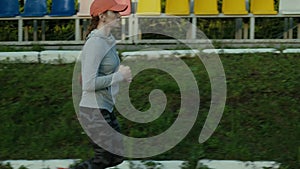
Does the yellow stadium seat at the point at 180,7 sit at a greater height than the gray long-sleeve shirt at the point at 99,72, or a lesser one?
greater

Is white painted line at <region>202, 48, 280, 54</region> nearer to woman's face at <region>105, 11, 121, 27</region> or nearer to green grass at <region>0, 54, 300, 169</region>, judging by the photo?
green grass at <region>0, 54, 300, 169</region>

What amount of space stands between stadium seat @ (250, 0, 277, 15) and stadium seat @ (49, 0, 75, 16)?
→ 118 inches

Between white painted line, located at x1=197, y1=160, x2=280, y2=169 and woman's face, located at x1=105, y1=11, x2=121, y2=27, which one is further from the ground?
woman's face, located at x1=105, y1=11, x2=121, y2=27

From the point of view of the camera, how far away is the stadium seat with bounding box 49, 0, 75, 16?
38.7 ft

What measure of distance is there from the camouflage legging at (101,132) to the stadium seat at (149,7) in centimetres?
605

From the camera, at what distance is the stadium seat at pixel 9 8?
11.9m

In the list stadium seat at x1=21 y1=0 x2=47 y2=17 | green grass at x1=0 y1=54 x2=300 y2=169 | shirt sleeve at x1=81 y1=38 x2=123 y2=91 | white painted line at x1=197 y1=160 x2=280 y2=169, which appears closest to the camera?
shirt sleeve at x1=81 y1=38 x2=123 y2=91

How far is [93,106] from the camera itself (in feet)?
18.2

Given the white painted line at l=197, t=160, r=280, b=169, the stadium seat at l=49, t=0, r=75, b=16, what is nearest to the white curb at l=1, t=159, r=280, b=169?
the white painted line at l=197, t=160, r=280, b=169

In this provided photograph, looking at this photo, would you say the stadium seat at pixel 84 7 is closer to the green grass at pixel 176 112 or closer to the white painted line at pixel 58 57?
the white painted line at pixel 58 57

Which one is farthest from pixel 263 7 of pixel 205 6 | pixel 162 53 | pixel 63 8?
pixel 63 8

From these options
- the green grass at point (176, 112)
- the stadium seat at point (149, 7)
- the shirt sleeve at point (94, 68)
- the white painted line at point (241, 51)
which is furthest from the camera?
the stadium seat at point (149, 7)

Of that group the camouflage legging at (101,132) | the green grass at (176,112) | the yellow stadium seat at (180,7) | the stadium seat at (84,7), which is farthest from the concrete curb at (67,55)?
the camouflage legging at (101,132)

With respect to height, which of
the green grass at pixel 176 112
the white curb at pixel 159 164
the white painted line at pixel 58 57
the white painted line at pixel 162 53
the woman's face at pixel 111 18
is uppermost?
the woman's face at pixel 111 18
